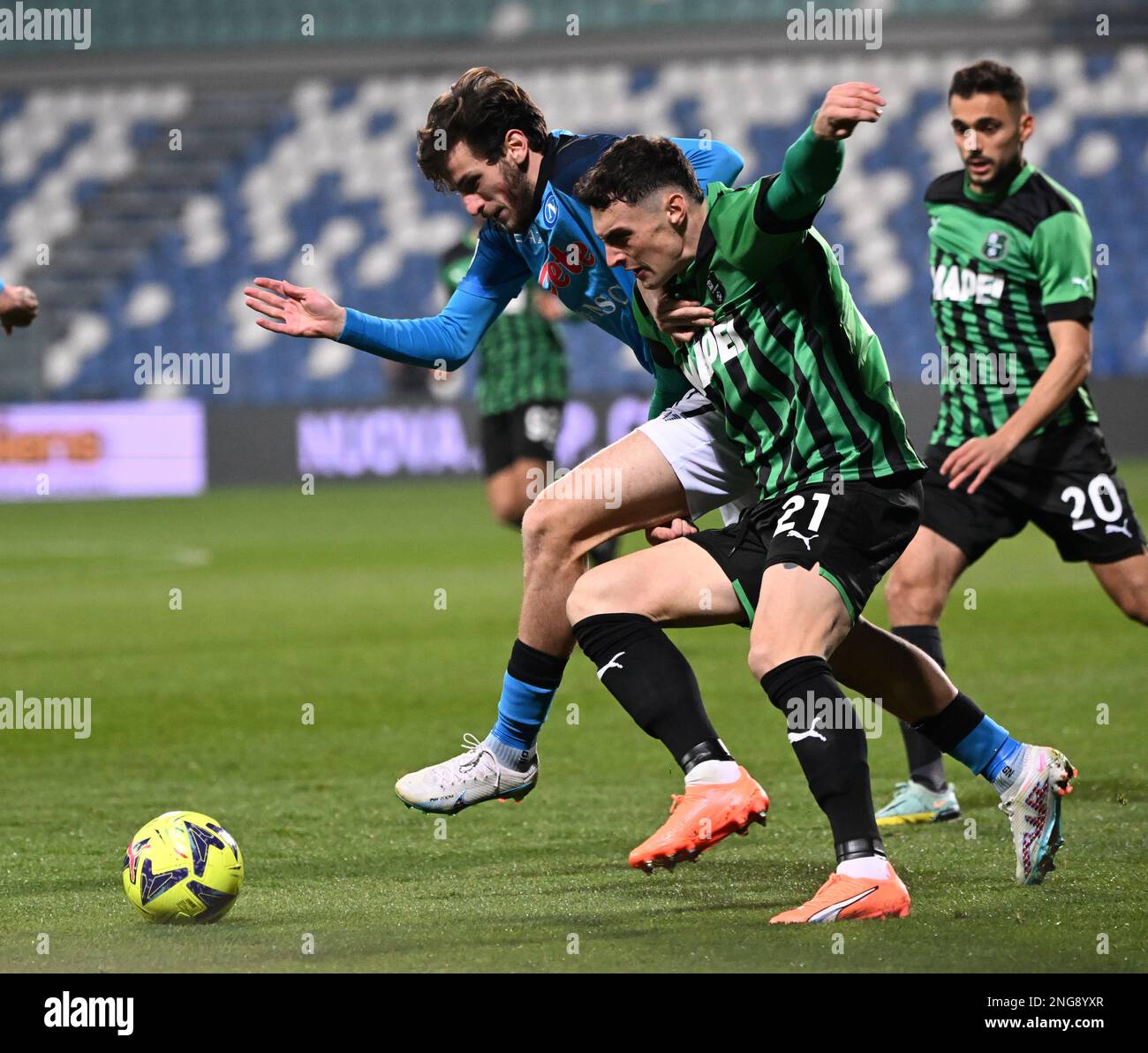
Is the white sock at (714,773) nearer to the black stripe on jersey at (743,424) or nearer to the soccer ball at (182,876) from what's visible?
the black stripe on jersey at (743,424)

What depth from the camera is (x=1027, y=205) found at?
225 inches

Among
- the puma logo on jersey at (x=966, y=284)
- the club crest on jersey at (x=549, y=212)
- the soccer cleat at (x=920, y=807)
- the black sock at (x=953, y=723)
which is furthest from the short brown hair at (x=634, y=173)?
the soccer cleat at (x=920, y=807)

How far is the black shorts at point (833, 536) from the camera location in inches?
157

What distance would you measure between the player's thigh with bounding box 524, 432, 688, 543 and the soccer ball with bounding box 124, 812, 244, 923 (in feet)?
3.65

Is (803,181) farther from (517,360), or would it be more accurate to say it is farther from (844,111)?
(517,360)

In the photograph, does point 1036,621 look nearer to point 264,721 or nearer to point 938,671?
point 264,721

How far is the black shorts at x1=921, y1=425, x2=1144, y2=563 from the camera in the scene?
5.59 metres

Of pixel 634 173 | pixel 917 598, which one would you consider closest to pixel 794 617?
pixel 634 173

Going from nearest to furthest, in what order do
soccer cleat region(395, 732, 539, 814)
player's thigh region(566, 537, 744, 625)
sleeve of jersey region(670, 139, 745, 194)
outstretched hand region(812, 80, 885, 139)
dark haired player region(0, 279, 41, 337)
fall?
outstretched hand region(812, 80, 885, 139), player's thigh region(566, 537, 744, 625), sleeve of jersey region(670, 139, 745, 194), soccer cleat region(395, 732, 539, 814), dark haired player region(0, 279, 41, 337)

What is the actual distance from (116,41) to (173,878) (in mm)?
25961

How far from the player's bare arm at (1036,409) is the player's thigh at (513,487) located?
495cm

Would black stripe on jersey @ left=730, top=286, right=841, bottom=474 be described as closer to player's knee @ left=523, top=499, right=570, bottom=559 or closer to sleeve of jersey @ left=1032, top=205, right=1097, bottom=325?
player's knee @ left=523, top=499, right=570, bottom=559

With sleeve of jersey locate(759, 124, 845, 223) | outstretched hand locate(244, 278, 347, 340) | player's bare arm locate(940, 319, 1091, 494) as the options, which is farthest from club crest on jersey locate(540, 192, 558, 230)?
player's bare arm locate(940, 319, 1091, 494)

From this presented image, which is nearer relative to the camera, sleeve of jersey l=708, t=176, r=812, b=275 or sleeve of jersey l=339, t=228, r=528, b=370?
sleeve of jersey l=708, t=176, r=812, b=275
